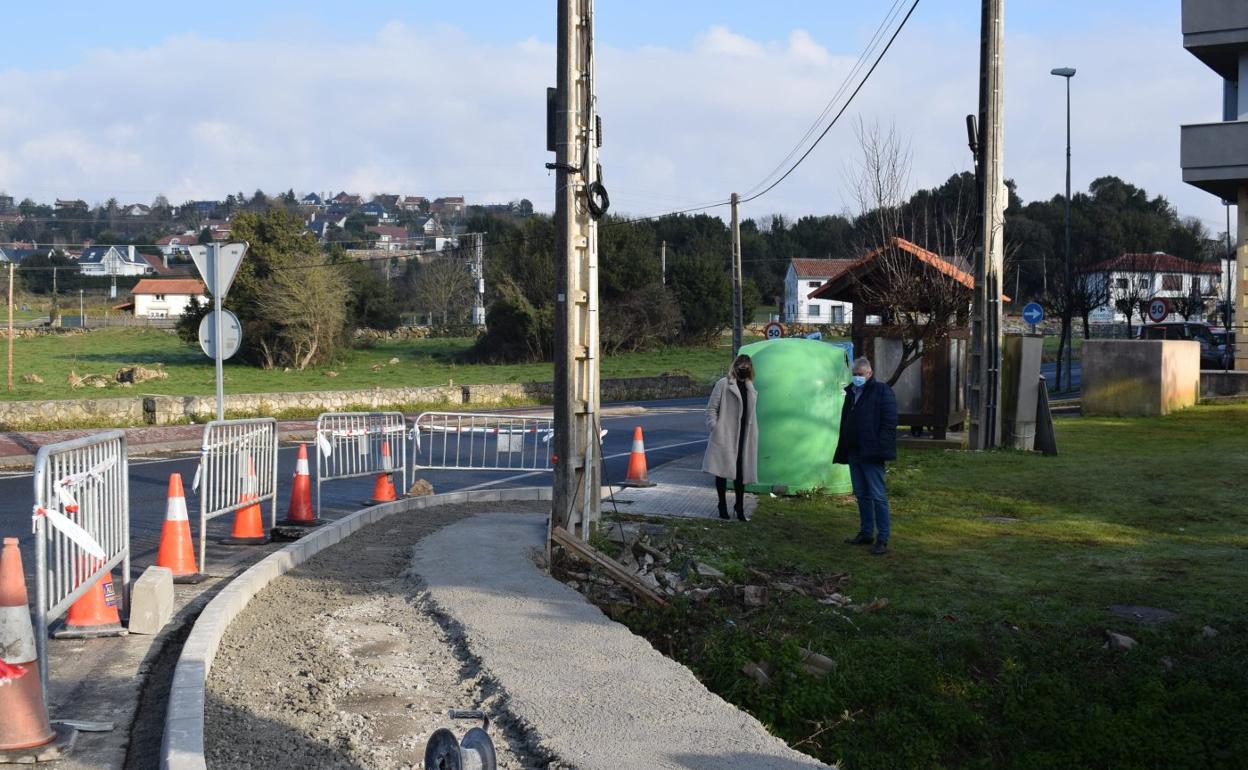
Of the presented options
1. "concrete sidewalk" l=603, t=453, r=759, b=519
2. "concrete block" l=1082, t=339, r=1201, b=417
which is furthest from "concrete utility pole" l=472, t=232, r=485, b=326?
"concrete sidewalk" l=603, t=453, r=759, b=519

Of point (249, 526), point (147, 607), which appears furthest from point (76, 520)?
point (249, 526)

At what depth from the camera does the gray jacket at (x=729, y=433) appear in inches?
489

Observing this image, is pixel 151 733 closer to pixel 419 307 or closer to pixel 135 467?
pixel 135 467

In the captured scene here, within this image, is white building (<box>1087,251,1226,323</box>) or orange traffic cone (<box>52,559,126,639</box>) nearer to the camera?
orange traffic cone (<box>52,559,126,639</box>)

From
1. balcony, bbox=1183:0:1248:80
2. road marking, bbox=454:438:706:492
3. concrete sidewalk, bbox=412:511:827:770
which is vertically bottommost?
road marking, bbox=454:438:706:492

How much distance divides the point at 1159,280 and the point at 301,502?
6745 cm

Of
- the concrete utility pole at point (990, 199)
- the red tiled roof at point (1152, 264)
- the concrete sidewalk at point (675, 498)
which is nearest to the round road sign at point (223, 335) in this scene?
the concrete sidewalk at point (675, 498)

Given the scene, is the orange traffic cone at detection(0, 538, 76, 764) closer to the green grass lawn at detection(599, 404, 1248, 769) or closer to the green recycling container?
the green grass lawn at detection(599, 404, 1248, 769)

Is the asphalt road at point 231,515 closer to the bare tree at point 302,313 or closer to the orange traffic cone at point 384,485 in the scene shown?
the orange traffic cone at point 384,485

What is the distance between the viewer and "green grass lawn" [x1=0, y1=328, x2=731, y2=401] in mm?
40719

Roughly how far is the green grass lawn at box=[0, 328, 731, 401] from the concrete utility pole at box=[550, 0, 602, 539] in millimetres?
26145

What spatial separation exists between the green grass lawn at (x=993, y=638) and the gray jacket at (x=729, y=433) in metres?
0.57

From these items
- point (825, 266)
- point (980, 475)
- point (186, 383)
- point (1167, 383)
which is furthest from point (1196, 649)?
point (825, 266)

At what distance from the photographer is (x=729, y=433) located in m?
12.5
